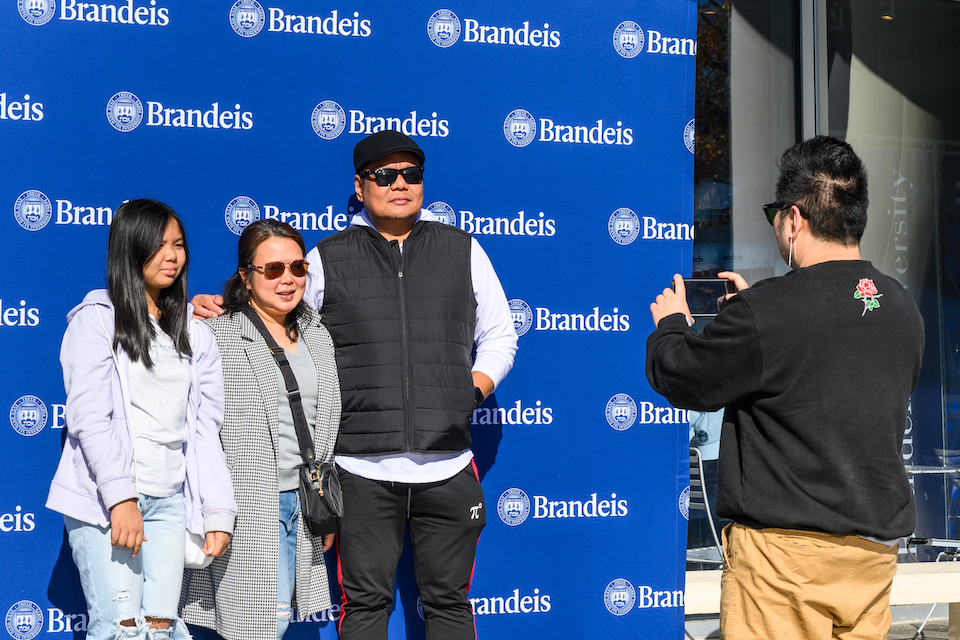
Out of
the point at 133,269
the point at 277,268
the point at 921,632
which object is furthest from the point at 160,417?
the point at 921,632

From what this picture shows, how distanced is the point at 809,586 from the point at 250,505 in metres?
1.68

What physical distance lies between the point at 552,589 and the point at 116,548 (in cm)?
183

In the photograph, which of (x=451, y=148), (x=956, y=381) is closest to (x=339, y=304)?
(x=451, y=148)

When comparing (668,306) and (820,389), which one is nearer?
(820,389)

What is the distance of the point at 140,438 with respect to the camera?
8.25ft

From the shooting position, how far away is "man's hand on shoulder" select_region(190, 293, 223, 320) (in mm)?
2912

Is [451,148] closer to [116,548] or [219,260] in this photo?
[219,260]

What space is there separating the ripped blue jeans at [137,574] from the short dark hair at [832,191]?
6.60 ft

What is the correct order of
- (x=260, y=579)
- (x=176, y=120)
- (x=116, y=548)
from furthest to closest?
1. (x=176, y=120)
2. (x=260, y=579)
3. (x=116, y=548)

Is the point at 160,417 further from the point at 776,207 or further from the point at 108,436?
the point at 776,207

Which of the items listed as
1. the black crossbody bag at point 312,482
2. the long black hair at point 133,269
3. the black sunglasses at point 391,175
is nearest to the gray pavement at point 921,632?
the black crossbody bag at point 312,482

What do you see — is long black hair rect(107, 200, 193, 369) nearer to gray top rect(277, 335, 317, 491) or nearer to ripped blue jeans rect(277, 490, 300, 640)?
gray top rect(277, 335, 317, 491)

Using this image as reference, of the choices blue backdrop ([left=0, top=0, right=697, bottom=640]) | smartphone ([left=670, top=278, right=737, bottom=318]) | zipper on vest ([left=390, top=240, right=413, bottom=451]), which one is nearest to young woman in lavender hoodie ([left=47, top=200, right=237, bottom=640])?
zipper on vest ([left=390, top=240, right=413, bottom=451])

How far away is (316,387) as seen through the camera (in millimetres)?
2850
